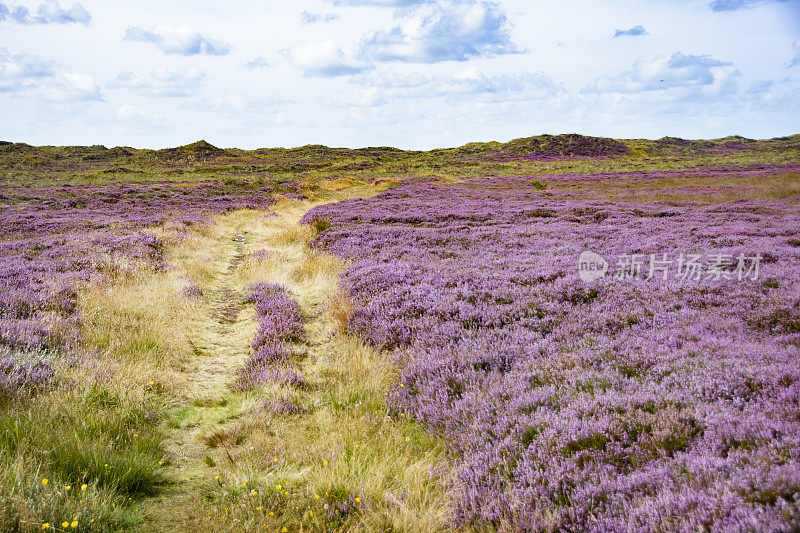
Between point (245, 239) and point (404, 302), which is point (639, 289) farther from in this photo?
point (245, 239)

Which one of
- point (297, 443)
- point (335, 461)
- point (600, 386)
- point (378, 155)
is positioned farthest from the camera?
point (378, 155)

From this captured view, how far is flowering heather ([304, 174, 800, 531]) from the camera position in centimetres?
270

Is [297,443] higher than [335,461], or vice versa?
[335,461]

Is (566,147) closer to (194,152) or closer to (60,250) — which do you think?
(194,152)

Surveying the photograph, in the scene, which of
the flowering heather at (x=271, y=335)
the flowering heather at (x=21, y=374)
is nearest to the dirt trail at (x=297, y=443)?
the flowering heather at (x=271, y=335)

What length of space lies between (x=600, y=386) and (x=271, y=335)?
5.35m

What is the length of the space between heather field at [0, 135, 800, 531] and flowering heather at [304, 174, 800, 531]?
26mm

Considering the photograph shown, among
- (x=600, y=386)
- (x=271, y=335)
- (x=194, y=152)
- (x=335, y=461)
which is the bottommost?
(x=335, y=461)

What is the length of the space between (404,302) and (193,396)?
3829 mm

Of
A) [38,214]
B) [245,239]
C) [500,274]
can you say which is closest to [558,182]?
[245,239]

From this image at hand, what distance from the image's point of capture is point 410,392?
5.30 meters

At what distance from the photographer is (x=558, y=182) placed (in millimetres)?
44469

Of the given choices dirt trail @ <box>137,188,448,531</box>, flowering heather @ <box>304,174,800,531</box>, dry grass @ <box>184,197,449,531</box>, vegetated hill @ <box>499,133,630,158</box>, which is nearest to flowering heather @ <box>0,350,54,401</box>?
dirt trail @ <box>137,188,448,531</box>

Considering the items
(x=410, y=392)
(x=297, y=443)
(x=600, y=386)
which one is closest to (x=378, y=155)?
(x=410, y=392)
